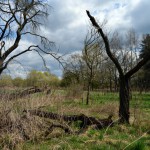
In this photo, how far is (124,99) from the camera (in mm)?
11914

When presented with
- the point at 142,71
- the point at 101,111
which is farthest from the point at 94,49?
the point at 142,71

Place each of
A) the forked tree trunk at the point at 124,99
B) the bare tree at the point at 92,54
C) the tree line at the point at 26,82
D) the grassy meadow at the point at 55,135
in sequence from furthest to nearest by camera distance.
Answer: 1. the bare tree at the point at 92,54
2. the tree line at the point at 26,82
3. the forked tree trunk at the point at 124,99
4. the grassy meadow at the point at 55,135

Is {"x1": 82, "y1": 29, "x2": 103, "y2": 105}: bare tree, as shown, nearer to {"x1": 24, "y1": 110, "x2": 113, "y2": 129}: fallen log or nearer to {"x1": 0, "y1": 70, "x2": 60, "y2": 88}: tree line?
{"x1": 0, "y1": 70, "x2": 60, "y2": 88}: tree line

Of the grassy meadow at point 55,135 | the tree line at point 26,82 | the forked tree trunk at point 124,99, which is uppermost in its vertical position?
the tree line at point 26,82

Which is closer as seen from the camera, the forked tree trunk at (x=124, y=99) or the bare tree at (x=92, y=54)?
the forked tree trunk at (x=124, y=99)

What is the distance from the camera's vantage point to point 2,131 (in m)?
7.93

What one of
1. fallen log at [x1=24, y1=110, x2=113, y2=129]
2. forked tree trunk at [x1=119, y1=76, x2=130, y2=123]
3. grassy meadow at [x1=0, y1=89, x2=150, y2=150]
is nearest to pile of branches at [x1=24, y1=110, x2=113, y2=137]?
fallen log at [x1=24, y1=110, x2=113, y2=129]

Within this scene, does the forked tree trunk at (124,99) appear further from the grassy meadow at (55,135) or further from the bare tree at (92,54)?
the bare tree at (92,54)

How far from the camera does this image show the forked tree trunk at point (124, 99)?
37.9ft

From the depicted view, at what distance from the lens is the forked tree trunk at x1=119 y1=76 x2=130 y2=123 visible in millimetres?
11559

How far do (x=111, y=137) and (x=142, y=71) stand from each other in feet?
143

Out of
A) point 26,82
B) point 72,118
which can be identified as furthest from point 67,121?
point 26,82

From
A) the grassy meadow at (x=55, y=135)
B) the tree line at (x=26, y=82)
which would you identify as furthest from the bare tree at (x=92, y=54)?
the grassy meadow at (x=55, y=135)

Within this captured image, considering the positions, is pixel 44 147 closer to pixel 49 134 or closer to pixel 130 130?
pixel 49 134
